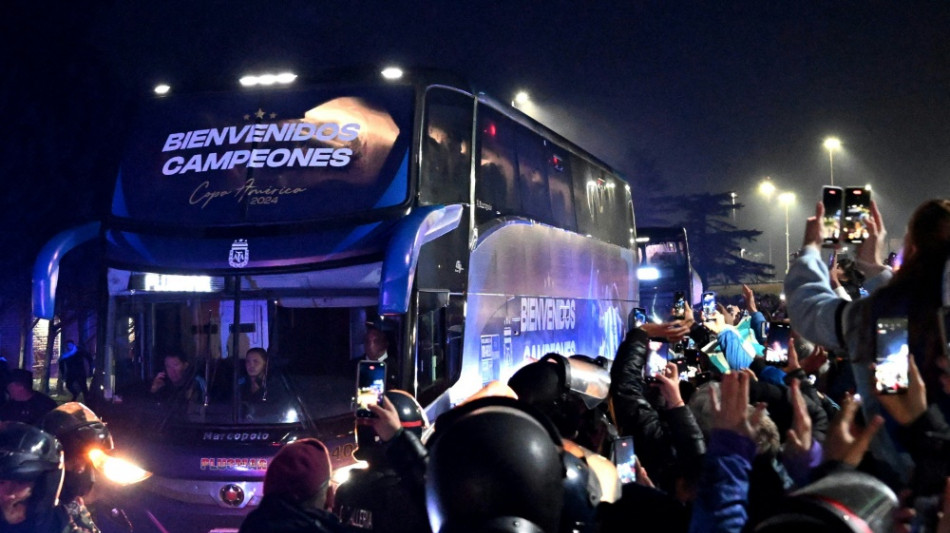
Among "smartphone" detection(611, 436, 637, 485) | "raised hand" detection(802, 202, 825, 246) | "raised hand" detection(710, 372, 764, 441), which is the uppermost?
"raised hand" detection(802, 202, 825, 246)

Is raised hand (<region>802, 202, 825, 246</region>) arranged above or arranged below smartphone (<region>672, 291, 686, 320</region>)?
above

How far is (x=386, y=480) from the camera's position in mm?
3846

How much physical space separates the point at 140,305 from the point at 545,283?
500 centimetres

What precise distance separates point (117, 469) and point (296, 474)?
353 centimetres

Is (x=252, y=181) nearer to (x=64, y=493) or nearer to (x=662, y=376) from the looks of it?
(x=64, y=493)

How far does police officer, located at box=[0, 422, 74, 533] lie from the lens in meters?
4.01

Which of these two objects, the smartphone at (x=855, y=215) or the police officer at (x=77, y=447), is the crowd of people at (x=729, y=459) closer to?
the smartphone at (x=855, y=215)

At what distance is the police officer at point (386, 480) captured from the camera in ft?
11.0

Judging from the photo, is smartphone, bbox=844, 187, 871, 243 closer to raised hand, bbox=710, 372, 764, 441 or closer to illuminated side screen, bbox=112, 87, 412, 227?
raised hand, bbox=710, 372, 764, 441

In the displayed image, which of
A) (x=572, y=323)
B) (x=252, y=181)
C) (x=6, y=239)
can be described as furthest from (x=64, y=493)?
(x=6, y=239)

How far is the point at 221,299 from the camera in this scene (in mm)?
7574

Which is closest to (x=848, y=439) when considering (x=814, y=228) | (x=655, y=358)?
(x=814, y=228)

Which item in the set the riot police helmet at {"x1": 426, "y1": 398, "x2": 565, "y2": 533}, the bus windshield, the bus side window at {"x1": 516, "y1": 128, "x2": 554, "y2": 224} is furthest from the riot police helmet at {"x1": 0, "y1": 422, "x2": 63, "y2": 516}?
the bus side window at {"x1": 516, "y1": 128, "x2": 554, "y2": 224}

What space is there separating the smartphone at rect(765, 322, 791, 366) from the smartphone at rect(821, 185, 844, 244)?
2522mm
